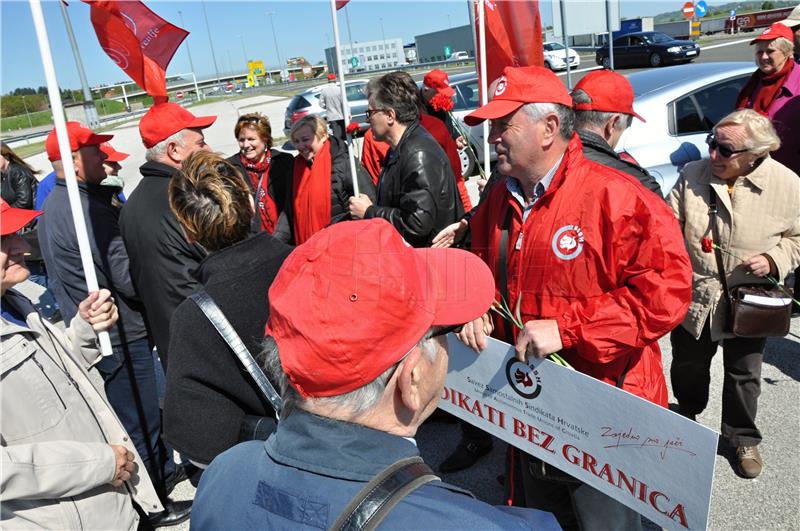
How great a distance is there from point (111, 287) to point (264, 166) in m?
1.95

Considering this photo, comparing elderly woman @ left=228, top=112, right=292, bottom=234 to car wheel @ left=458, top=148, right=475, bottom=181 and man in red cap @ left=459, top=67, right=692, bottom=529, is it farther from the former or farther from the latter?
car wheel @ left=458, top=148, right=475, bottom=181

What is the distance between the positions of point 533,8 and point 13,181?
5.09 meters

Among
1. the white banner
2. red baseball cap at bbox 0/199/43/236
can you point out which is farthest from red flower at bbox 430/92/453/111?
red baseball cap at bbox 0/199/43/236

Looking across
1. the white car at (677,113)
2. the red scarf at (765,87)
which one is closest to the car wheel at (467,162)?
the white car at (677,113)

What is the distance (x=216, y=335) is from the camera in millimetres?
1767

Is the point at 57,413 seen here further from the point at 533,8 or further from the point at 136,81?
the point at 533,8

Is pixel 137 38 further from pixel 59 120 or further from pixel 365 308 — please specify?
pixel 365 308

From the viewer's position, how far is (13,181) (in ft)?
17.7

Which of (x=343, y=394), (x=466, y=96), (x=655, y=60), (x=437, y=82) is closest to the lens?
(x=343, y=394)

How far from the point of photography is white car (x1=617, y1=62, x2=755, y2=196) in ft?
16.5

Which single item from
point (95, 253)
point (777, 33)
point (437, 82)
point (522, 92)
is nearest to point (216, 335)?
point (522, 92)

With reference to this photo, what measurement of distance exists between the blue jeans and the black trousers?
300 centimetres

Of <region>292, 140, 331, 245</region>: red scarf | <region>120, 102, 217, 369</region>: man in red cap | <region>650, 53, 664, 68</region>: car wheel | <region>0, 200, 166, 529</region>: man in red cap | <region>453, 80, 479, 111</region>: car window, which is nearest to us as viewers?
<region>0, 200, 166, 529</region>: man in red cap

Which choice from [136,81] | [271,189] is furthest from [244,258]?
[271,189]
